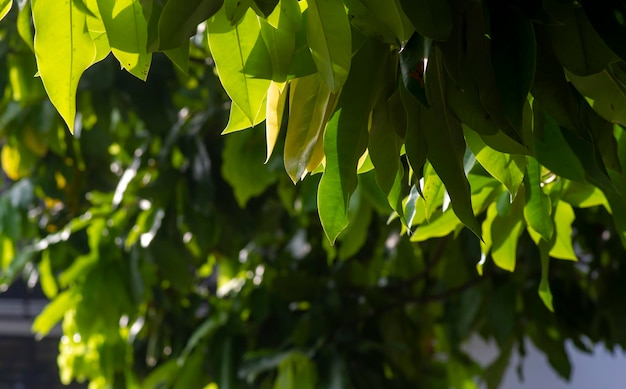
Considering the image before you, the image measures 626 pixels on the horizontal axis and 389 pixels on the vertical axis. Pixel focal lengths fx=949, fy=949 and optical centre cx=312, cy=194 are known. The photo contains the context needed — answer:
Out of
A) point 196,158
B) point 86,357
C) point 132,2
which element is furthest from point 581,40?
point 86,357

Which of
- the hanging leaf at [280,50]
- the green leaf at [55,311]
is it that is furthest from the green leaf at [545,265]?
the green leaf at [55,311]

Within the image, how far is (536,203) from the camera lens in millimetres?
537

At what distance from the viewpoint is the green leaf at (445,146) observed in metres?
0.42

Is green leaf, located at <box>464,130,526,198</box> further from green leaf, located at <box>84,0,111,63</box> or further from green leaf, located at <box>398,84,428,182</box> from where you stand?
green leaf, located at <box>84,0,111,63</box>

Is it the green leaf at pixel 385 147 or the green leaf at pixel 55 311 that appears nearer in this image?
the green leaf at pixel 385 147

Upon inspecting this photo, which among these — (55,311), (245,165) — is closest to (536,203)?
(245,165)

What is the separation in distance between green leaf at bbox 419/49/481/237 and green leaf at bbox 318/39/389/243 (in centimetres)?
3

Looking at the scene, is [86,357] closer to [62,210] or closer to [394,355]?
[62,210]

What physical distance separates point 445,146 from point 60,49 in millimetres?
177

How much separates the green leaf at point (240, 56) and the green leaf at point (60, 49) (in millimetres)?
60

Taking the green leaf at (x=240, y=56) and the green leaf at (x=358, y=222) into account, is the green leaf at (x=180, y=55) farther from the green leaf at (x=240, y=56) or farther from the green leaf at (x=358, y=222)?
the green leaf at (x=358, y=222)

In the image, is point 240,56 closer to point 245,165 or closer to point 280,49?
point 280,49

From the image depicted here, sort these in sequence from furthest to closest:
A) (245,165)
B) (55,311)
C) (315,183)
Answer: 1. (55,311)
2. (245,165)
3. (315,183)

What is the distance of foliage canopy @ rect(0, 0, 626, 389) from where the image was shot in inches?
16.4
